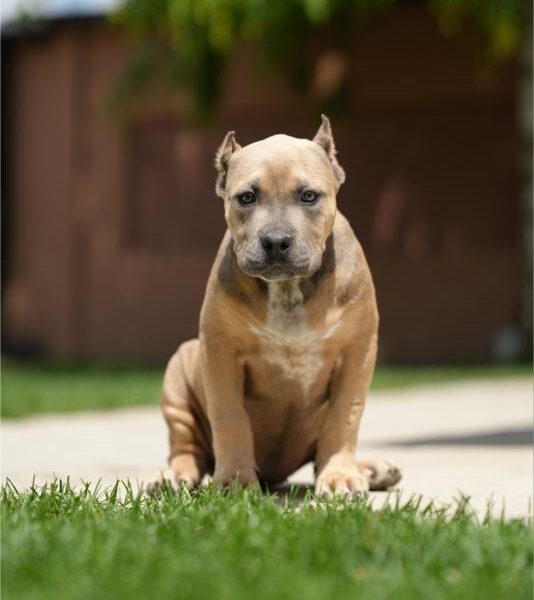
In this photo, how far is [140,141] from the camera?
18.7 m

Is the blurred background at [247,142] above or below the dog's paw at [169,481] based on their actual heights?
above

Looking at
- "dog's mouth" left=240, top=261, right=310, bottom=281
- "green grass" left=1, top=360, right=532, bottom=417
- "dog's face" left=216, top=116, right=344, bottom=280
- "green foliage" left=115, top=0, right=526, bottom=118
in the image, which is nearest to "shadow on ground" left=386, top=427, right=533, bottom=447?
"dog's face" left=216, top=116, right=344, bottom=280

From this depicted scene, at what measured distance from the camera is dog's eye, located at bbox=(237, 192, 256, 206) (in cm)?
444

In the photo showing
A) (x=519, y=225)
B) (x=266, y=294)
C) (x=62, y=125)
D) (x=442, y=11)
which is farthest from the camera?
(x=62, y=125)

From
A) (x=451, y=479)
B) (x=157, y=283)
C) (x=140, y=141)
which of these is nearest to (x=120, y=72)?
(x=140, y=141)

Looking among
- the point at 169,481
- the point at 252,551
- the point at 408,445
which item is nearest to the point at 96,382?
the point at 408,445

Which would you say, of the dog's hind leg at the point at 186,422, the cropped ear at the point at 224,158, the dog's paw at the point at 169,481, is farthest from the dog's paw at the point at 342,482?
the cropped ear at the point at 224,158

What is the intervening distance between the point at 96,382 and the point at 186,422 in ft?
26.6

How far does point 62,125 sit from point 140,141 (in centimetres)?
157

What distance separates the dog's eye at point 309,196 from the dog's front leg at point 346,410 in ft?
1.97

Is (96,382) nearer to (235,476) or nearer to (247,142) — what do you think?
(247,142)

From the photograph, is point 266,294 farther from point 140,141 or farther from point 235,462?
point 140,141

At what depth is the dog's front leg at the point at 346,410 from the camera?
4.71 m

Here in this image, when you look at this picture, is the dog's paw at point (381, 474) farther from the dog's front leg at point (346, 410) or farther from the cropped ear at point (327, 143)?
the cropped ear at point (327, 143)
